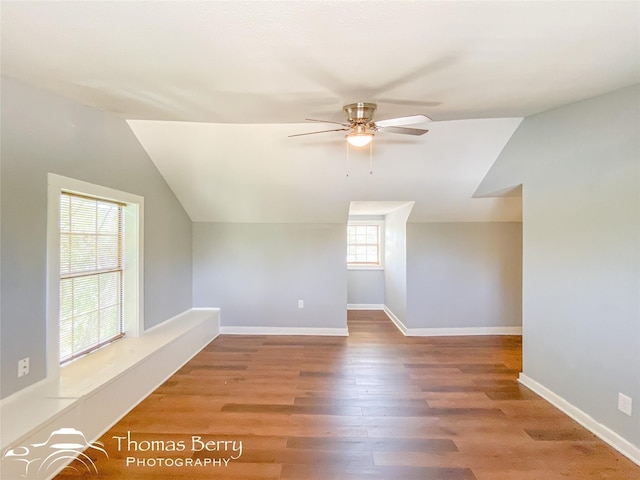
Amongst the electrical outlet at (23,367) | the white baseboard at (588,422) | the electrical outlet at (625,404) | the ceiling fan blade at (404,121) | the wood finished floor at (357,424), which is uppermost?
the ceiling fan blade at (404,121)

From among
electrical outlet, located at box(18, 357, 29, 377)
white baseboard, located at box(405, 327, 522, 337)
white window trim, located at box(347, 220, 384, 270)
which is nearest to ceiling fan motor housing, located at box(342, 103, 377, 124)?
electrical outlet, located at box(18, 357, 29, 377)

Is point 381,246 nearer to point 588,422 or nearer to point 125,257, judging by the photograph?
point 588,422

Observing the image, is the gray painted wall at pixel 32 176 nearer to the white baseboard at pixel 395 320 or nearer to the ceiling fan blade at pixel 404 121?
the ceiling fan blade at pixel 404 121

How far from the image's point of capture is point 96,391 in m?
2.17

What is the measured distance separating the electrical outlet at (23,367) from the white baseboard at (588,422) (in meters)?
4.00

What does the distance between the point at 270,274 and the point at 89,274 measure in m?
2.38

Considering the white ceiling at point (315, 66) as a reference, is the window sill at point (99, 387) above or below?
below

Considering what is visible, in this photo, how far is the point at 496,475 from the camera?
1.88 meters

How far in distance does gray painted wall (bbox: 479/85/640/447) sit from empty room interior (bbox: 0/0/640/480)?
2 cm

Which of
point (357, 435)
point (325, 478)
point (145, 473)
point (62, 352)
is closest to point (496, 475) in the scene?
point (357, 435)

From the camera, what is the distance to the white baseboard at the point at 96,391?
1727mm

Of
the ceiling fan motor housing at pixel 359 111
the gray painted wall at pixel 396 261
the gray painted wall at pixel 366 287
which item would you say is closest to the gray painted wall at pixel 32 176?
the ceiling fan motor housing at pixel 359 111

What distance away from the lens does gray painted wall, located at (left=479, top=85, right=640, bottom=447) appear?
2.07 meters

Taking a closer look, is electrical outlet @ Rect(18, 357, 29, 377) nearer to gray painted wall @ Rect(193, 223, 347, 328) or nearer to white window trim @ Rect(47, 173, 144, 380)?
white window trim @ Rect(47, 173, 144, 380)
